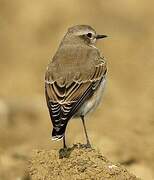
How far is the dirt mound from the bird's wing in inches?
13.9

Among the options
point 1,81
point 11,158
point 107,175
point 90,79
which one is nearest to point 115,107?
point 1,81

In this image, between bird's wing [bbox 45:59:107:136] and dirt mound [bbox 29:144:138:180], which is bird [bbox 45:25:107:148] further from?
dirt mound [bbox 29:144:138:180]

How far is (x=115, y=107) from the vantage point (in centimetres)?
2048

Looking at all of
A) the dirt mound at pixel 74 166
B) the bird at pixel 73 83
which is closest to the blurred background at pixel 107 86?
the bird at pixel 73 83

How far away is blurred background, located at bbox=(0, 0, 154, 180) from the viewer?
1633cm

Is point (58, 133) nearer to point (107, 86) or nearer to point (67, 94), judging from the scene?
point (67, 94)

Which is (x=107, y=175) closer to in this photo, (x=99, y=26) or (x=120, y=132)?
(x=120, y=132)

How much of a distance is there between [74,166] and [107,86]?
739cm

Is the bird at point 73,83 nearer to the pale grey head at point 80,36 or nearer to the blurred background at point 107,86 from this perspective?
the pale grey head at point 80,36

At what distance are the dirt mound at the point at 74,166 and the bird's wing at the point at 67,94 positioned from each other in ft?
1.16

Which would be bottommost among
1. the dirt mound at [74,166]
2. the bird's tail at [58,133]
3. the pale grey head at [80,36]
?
the dirt mound at [74,166]

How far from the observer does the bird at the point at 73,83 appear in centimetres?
1304

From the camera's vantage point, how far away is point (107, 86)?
1958cm

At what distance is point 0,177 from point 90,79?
235cm
